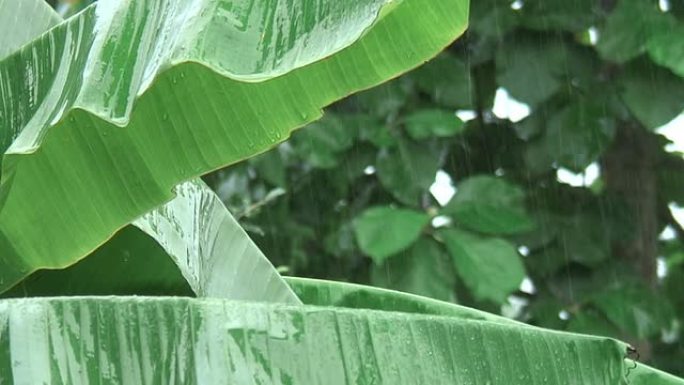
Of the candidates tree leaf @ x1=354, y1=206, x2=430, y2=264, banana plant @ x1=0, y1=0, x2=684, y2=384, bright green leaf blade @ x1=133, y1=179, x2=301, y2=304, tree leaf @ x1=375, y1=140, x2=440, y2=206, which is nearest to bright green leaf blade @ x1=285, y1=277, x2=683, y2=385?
bright green leaf blade @ x1=133, y1=179, x2=301, y2=304

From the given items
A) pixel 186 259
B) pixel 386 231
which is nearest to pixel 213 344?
pixel 186 259

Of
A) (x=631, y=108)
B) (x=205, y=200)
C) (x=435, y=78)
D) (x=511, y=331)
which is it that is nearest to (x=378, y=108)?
(x=435, y=78)

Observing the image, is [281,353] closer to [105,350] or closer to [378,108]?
[105,350]

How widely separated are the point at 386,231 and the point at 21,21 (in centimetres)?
80

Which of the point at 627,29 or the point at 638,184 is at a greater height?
the point at 627,29

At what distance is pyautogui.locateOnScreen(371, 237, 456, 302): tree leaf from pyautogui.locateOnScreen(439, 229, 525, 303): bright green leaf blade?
24mm

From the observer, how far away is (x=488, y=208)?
5.16 ft

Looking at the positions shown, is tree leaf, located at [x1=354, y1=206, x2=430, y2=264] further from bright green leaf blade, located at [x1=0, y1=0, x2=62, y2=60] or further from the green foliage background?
bright green leaf blade, located at [x1=0, y1=0, x2=62, y2=60]

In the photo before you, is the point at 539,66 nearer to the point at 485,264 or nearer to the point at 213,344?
the point at 485,264

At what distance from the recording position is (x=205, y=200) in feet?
2.65

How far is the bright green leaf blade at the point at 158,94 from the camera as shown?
0.51 meters

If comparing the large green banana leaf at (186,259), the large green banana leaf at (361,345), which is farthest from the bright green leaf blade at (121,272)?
the large green banana leaf at (361,345)

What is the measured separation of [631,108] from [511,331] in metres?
1.16

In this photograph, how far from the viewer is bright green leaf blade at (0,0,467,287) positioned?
0.51 metres
